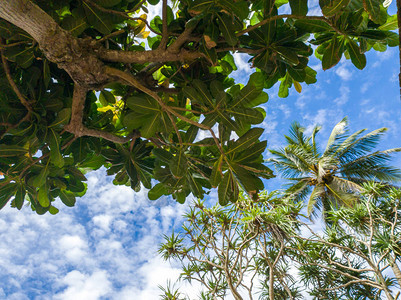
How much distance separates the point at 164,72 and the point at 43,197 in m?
1.02

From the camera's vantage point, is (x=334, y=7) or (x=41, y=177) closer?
(x=334, y=7)

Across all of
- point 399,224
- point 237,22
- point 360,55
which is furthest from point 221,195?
point 399,224

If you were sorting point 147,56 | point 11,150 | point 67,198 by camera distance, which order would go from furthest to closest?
point 67,198 → point 11,150 → point 147,56

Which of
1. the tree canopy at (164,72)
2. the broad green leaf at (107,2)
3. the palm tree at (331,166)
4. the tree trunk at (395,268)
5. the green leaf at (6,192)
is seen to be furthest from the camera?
the palm tree at (331,166)

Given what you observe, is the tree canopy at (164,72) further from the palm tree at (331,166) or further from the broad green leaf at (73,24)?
the palm tree at (331,166)

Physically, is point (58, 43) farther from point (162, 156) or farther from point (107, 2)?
point (162, 156)

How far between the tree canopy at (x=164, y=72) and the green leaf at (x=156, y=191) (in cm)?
2

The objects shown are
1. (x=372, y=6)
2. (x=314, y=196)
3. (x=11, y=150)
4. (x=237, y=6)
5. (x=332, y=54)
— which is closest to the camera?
(x=372, y=6)

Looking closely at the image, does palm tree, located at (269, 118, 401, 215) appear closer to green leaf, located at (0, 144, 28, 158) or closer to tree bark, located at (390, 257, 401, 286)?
tree bark, located at (390, 257, 401, 286)

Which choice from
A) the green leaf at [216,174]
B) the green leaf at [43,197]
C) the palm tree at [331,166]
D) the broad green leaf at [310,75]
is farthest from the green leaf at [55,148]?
the palm tree at [331,166]

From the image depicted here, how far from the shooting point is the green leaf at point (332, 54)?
1.35 meters

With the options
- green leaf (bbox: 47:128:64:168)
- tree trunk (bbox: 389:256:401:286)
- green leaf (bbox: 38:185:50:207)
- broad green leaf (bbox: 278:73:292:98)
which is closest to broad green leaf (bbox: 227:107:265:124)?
broad green leaf (bbox: 278:73:292:98)

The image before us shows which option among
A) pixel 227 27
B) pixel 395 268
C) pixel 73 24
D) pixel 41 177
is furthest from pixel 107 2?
pixel 395 268

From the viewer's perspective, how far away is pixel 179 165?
139 centimetres
